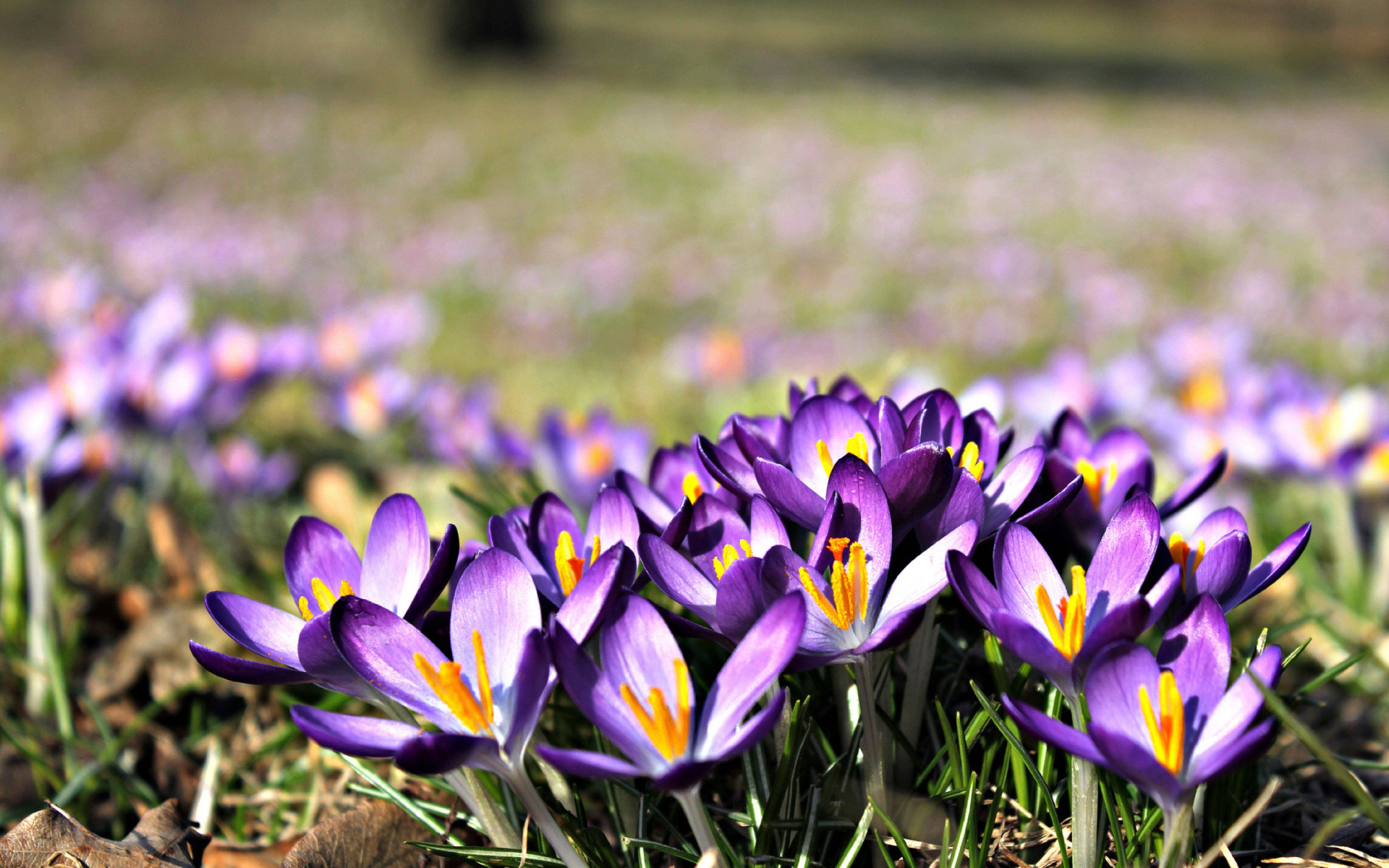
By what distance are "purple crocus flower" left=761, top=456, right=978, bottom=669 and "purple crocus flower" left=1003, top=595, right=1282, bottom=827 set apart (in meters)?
0.15

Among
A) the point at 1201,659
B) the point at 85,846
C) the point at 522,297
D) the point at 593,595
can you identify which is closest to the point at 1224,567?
the point at 1201,659

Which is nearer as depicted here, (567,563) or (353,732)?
(353,732)

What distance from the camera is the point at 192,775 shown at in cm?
164

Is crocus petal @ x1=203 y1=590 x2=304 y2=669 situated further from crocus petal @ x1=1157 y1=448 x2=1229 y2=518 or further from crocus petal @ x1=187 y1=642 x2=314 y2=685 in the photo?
crocus petal @ x1=1157 y1=448 x2=1229 y2=518

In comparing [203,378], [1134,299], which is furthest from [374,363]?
[1134,299]

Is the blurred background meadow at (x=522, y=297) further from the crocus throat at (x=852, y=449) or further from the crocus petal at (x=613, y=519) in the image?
the crocus petal at (x=613, y=519)

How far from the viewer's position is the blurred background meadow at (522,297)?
196 centimetres

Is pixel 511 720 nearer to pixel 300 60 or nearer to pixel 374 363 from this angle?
pixel 374 363

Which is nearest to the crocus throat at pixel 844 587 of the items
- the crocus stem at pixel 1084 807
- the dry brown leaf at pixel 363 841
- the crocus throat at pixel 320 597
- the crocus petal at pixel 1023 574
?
the crocus petal at pixel 1023 574

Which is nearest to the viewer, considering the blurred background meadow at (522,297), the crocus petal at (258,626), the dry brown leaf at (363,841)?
the crocus petal at (258,626)

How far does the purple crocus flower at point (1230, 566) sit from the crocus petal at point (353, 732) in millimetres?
728

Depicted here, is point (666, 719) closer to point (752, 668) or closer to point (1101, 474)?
point (752, 668)

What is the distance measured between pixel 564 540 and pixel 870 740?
360 millimetres

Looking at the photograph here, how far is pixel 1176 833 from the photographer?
88cm
